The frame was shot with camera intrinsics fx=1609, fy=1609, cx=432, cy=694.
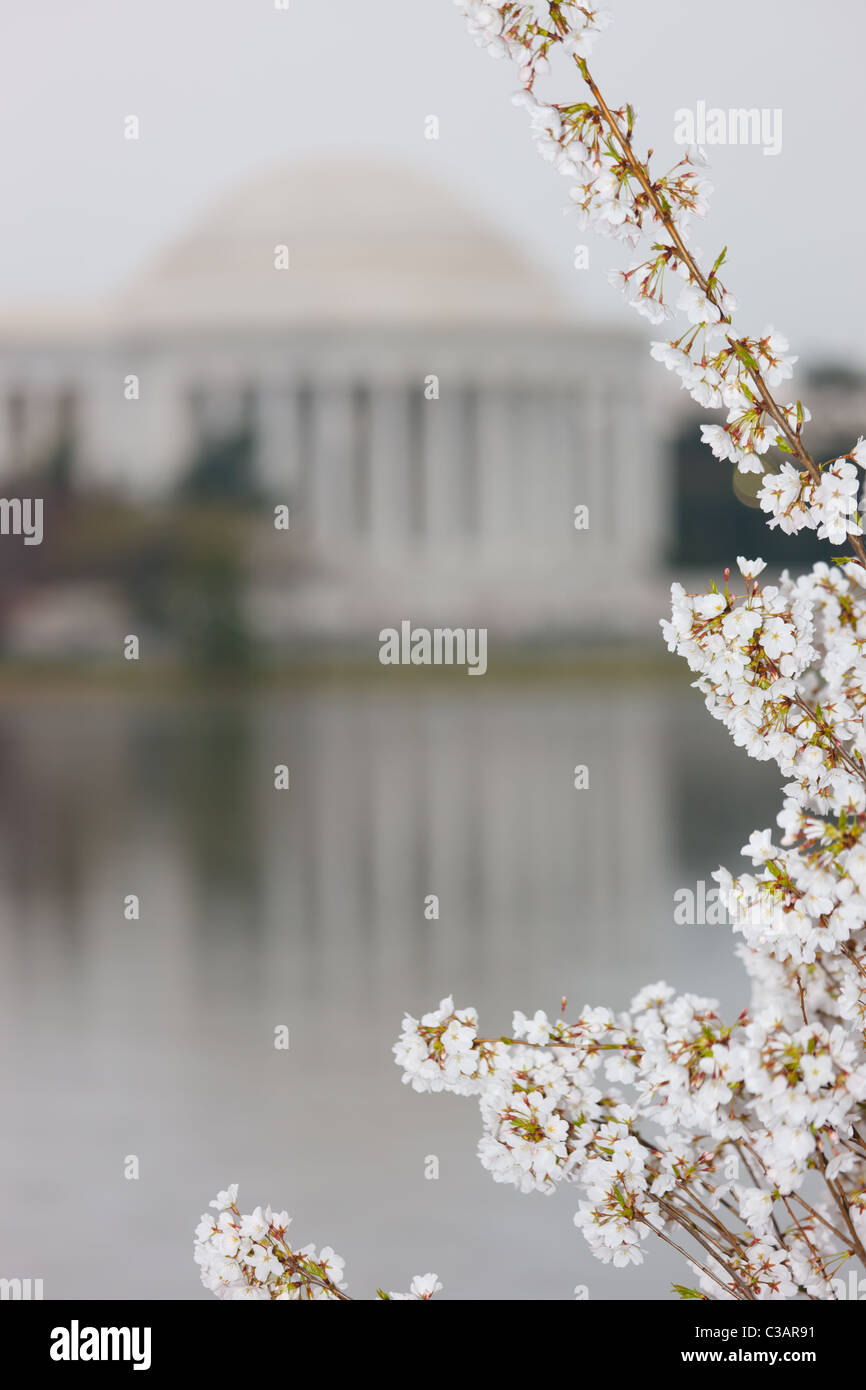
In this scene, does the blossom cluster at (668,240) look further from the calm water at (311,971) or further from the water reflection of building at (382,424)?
the water reflection of building at (382,424)

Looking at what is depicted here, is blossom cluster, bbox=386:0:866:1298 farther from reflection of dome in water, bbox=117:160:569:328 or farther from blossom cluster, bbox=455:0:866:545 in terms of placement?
reflection of dome in water, bbox=117:160:569:328

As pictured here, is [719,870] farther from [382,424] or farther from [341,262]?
[341,262]

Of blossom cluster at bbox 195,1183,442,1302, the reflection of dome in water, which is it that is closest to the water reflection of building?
the reflection of dome in water

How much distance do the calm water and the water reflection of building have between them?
25.6 meters

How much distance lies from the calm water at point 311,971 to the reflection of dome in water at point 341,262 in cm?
2824

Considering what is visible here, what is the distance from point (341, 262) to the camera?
145 feet

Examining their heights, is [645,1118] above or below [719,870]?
below

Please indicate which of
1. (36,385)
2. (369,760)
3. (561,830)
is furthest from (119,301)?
(561,830)

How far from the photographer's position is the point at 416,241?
4503 centimetres

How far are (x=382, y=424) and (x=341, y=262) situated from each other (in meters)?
6.58

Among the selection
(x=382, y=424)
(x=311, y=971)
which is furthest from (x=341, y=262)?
(x=311, y=971)

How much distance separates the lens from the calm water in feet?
11.0

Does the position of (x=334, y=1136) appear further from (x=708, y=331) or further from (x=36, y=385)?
(x=36, y=385)

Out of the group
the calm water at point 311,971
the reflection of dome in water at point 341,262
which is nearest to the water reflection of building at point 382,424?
the reflection of dome in water at point 341,262
